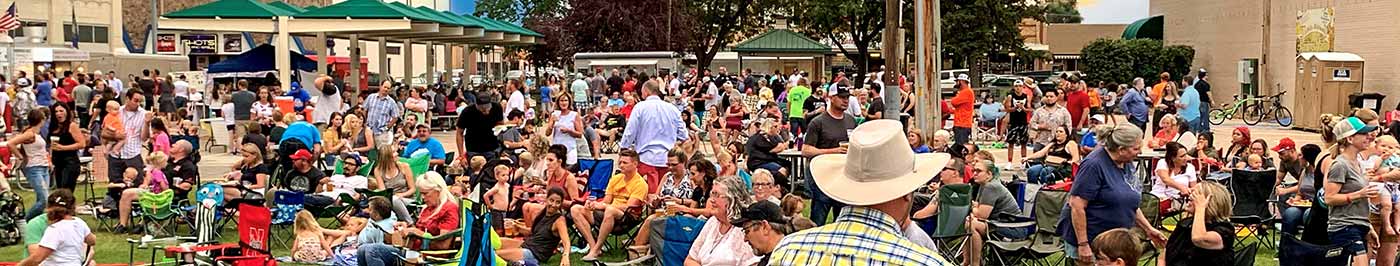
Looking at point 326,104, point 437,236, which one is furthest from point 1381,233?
point 326,104

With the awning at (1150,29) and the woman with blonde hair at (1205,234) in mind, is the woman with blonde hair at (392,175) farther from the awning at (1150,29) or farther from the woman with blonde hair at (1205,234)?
the awning at (1150,29)

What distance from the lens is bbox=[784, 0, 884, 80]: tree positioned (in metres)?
50.7

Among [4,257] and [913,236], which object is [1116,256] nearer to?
[913,236]

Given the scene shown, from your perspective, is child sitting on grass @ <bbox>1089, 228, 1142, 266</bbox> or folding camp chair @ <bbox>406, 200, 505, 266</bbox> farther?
folding camp chair @ <bbox>406, 200, 505, 266</bbox>

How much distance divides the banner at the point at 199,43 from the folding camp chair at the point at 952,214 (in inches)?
1973

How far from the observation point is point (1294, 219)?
28.8ft

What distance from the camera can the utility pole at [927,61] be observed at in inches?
574

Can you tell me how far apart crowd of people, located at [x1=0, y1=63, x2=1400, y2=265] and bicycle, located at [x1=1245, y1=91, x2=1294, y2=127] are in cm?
791

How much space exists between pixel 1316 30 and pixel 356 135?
1820 centimetres

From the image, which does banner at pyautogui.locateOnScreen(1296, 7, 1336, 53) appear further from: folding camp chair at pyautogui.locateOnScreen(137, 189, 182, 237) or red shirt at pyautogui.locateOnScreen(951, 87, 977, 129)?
folding camp chair at pyautogui.locateOnScreen(137, 189, 182, 237)

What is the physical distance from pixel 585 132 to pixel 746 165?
7.05 ft

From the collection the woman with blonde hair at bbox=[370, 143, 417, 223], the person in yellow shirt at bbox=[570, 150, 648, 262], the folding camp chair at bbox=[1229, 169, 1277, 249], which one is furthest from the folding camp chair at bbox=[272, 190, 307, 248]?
the folding camp chair at bbox=[1229, 169, 1277, 249]

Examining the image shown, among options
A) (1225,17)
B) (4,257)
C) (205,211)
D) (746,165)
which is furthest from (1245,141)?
(1225,17)

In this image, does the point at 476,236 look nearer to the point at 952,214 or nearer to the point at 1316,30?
the point at 952,214
